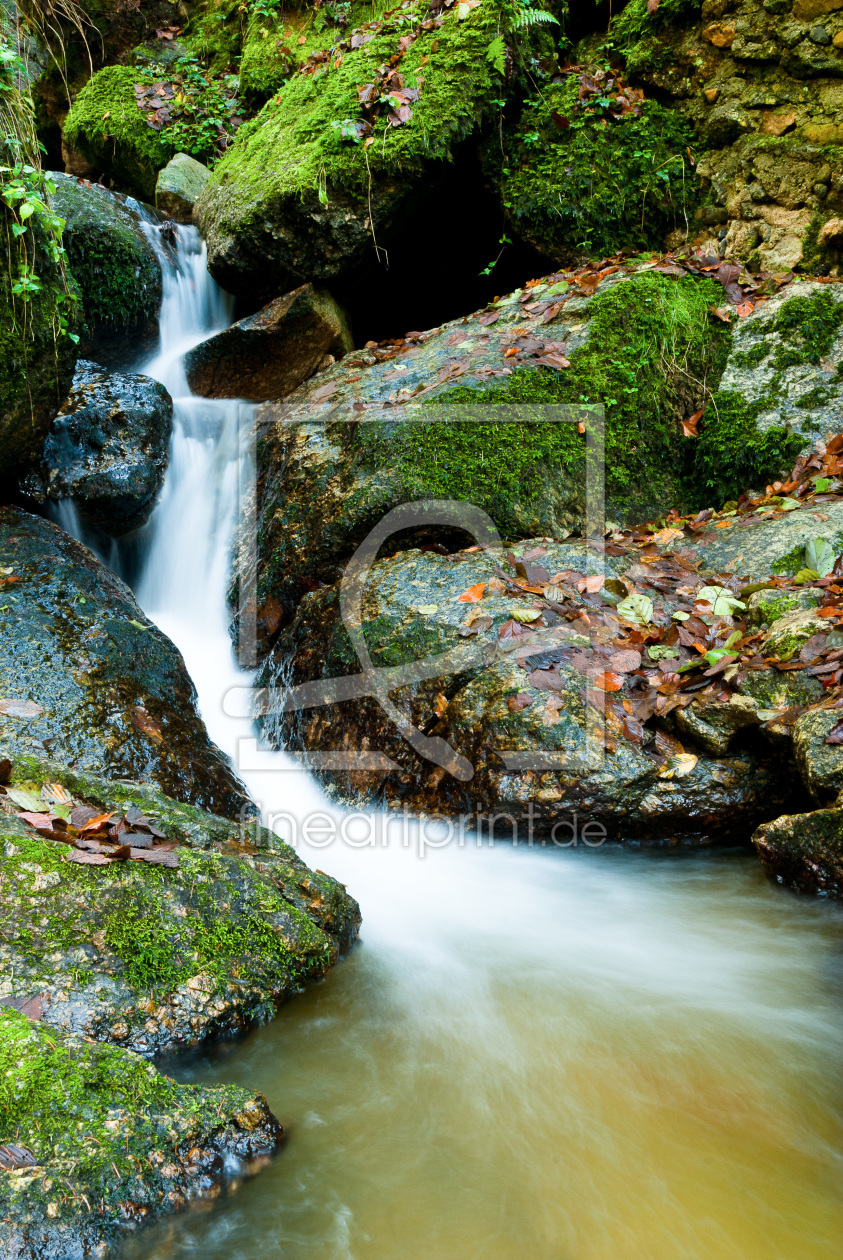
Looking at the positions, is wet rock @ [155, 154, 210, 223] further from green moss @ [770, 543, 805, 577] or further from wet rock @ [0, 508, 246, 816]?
green moss @ [770, 543, 805, 577]

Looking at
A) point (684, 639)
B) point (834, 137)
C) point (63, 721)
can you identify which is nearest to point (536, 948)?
point (684, 639)

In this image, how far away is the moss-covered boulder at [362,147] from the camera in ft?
24.0

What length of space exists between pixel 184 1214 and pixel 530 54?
30.2 feet

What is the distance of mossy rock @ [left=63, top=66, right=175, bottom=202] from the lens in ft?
32.9

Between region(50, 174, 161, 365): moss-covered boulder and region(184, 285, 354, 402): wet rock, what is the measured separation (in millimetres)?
718

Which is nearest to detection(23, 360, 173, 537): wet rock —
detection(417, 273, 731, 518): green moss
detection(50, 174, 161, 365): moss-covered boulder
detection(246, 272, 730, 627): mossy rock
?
detection(246, 272, 730, 627): mossy rock

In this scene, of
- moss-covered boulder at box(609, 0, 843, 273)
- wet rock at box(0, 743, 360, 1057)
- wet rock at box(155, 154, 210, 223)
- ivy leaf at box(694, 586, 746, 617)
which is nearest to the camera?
wet rock at box(0, 743, 360, 1057)

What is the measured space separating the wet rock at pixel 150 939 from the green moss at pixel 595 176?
22.6ft

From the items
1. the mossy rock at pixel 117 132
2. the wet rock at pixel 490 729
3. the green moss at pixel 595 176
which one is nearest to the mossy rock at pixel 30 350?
the wet rock at pixel 490 729

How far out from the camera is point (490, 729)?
4266 millimetres

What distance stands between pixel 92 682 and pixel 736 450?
15.8ft

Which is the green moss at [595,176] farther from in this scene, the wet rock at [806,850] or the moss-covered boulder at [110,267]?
the wet rock at [806,850]

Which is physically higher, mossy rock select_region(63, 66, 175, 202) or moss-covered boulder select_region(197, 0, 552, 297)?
mossy rock select_region(63, 66, 175, 202)

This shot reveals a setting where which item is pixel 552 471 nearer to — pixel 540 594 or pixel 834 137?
pixel 540 594
